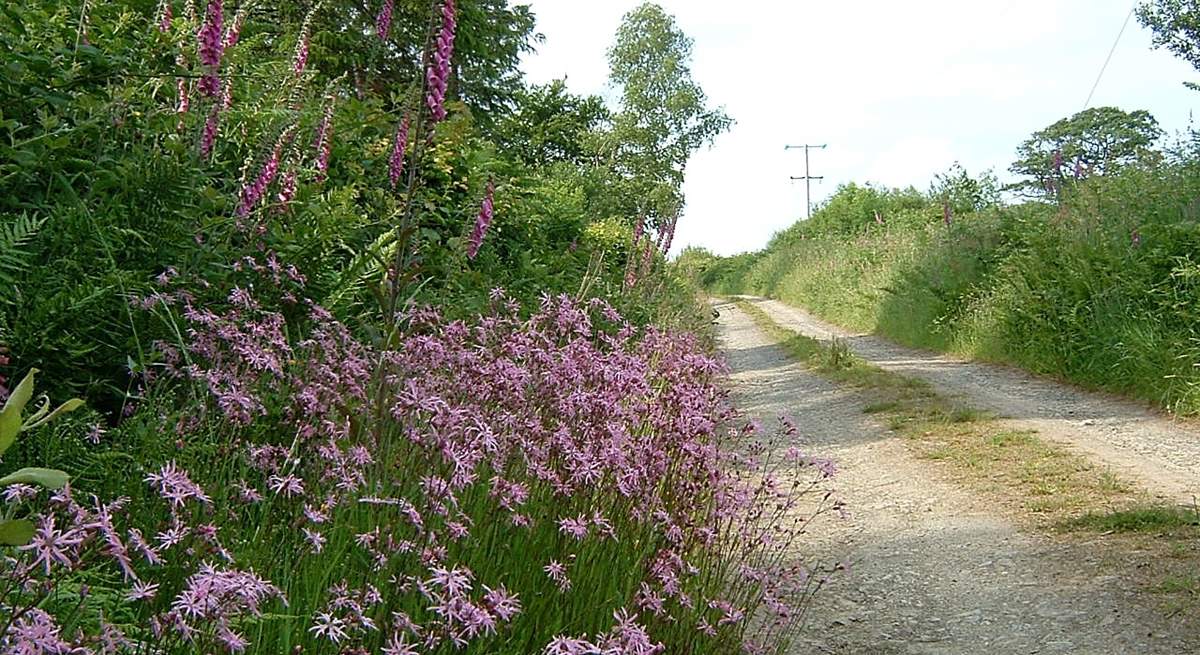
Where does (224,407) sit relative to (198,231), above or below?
below

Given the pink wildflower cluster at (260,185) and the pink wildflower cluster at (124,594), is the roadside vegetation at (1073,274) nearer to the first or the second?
the pink wildflower cluster at (260,185)

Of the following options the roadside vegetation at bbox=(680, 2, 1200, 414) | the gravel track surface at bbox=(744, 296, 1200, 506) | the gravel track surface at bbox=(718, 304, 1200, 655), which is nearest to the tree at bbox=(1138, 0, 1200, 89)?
the roadside vegetation at bbox=(680, 2, 1200, 414)

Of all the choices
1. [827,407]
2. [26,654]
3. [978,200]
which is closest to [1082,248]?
[827,407]

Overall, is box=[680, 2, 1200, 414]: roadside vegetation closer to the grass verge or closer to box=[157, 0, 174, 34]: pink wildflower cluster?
the grass verge

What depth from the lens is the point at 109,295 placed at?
3260 mm

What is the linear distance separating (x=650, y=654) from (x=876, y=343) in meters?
17.9

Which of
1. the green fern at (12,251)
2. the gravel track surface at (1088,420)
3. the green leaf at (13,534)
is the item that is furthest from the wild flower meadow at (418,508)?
the gravel track surface at (1088,420)

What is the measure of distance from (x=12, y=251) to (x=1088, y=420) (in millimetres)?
8654

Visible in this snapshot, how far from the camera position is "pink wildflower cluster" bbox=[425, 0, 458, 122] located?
115 inches

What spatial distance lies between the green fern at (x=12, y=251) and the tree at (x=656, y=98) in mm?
33097

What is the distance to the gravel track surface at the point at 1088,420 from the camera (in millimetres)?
6855

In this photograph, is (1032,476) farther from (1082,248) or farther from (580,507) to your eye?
(1082,248)

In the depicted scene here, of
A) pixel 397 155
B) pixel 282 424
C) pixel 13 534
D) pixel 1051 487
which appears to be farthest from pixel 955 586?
pixel 13 534

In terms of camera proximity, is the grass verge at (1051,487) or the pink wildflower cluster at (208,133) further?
the grass verge at (1051,487)
